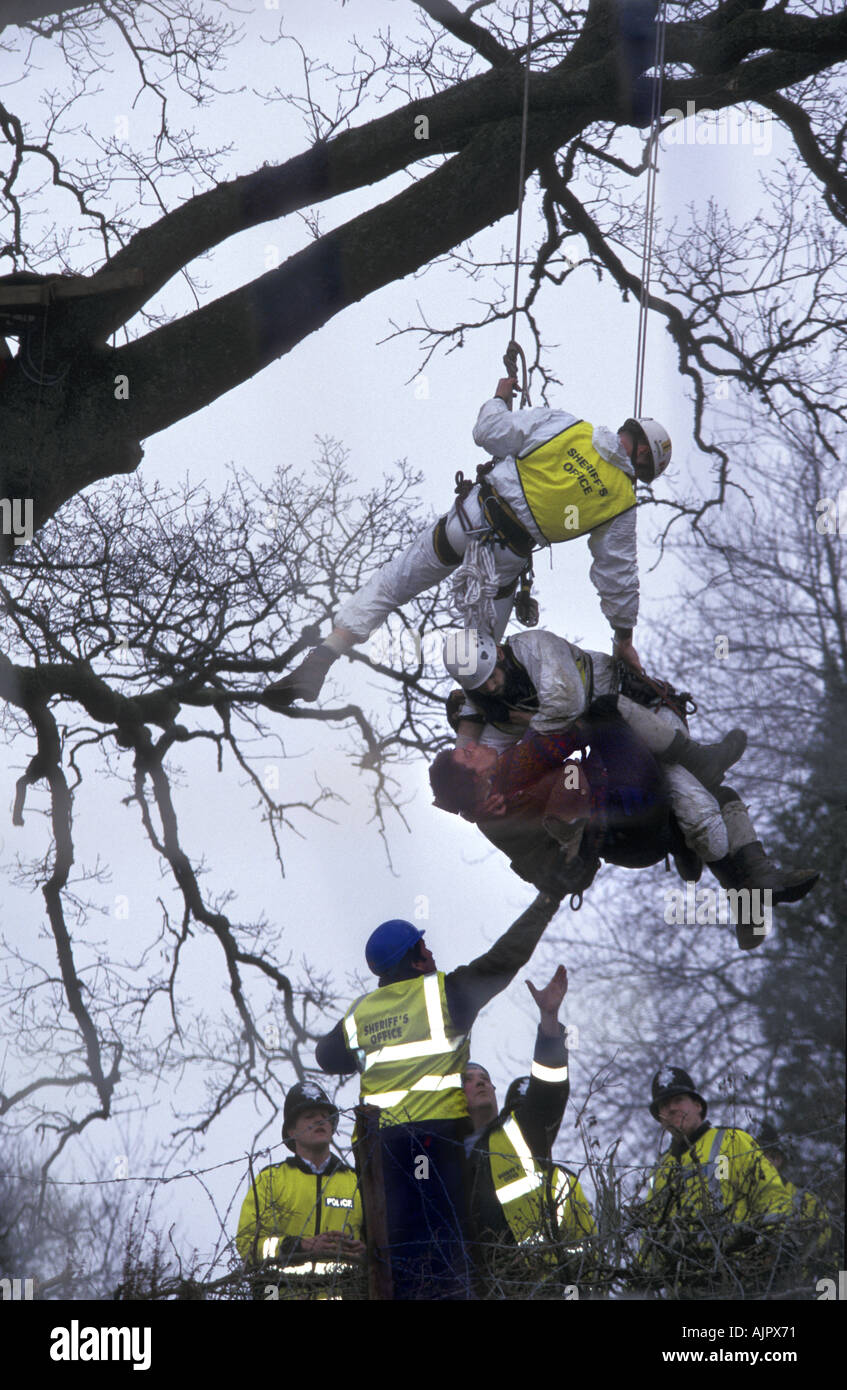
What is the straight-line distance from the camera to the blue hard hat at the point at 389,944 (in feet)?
19.6

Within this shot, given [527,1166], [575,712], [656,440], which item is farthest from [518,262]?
[527,1166]

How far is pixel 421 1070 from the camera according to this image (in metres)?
5.80

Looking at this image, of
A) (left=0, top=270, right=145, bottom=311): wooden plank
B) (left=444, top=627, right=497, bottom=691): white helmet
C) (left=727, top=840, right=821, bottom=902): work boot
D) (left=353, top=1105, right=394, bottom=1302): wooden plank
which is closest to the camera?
(left=353, top=1105, right=394, bottom=1302): wooden plank

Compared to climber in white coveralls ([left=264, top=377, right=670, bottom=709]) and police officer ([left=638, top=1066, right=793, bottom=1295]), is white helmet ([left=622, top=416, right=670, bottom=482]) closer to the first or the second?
climber in white coveralls ([left=264, top=377, right=670, bottom=709])

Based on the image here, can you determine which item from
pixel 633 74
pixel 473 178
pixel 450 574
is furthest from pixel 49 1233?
pixel 633 74

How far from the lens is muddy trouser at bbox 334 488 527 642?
19.8 feet

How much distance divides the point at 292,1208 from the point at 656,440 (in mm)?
3323

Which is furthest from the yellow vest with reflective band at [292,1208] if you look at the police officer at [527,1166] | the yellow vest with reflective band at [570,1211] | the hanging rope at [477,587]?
the hanging rope at [477,587]

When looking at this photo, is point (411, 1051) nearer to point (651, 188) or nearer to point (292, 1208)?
point (292, 1208)

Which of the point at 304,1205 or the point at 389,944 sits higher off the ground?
the point at 389,944

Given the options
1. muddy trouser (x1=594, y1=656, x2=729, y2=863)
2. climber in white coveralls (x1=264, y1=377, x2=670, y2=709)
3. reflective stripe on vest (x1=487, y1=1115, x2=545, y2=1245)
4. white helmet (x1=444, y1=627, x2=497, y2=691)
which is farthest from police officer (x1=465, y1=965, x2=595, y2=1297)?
climber in white coveralls (x1=264, y1=377, x2=670, y2=709)

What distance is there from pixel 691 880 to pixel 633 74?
385 centimetres

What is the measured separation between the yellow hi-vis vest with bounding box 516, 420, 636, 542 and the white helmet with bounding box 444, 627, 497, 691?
49cm

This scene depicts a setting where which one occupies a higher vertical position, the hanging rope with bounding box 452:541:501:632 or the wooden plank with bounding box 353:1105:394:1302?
the hanging rope with bounding box 452:541:501:632
